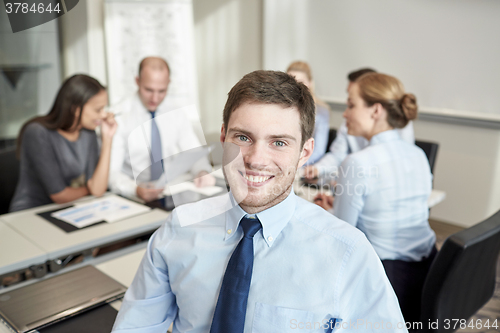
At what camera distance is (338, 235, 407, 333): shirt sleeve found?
92 cm

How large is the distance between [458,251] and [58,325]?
1243 mm

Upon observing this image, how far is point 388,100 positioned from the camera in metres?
1.91

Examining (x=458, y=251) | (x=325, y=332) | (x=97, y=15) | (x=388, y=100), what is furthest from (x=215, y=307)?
(x=97, y=15)

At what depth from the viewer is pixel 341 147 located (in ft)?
10.4

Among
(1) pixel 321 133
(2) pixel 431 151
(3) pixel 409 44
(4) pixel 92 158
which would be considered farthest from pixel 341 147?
(4) pixel 92 158

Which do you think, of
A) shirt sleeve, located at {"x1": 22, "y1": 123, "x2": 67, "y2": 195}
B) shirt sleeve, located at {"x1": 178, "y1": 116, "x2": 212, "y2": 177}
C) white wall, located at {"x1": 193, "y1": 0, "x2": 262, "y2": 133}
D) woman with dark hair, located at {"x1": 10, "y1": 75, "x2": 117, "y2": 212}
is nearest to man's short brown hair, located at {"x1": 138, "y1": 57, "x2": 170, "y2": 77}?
woman with dark hair, located at {"x1": 10, "y1": 75, "x2": 117, "y2": 212}

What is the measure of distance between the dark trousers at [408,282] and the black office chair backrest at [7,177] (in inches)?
81.1

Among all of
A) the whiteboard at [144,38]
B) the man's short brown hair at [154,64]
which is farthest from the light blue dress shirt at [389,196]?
the whiteboard at [144,38]

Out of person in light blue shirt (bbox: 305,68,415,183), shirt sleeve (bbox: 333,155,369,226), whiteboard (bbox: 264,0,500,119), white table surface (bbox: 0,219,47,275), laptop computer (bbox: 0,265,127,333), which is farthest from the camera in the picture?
whiteboard (bbox: 264,0,500,119)

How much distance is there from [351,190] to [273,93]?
95cm

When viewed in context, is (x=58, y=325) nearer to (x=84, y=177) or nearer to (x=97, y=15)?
(x=84, y=177)

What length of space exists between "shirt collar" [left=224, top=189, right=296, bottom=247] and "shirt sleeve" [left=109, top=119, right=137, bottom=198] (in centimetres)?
124

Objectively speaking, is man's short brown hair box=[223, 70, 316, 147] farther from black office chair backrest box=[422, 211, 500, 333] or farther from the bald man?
black office chair backrest box=[422, 211, 500, 333]

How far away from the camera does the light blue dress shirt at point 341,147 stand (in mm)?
2863
